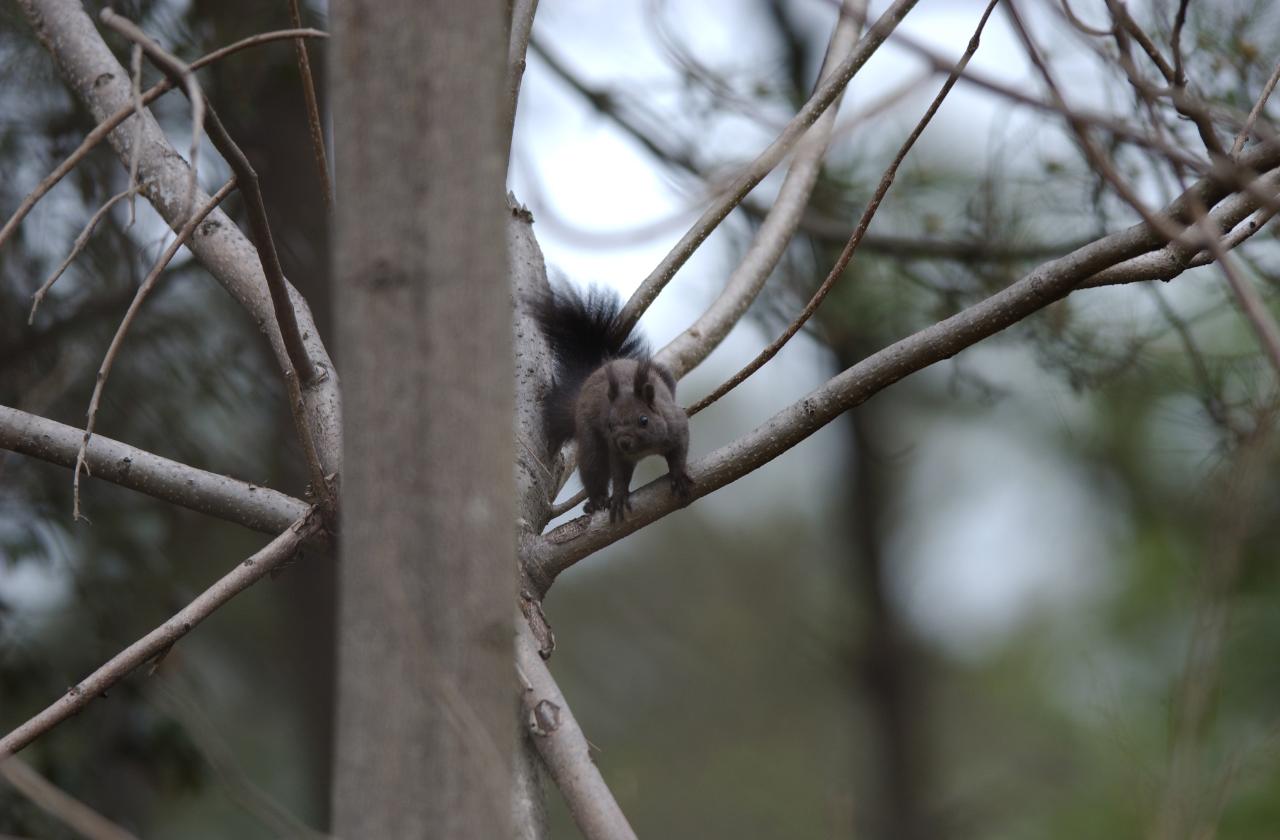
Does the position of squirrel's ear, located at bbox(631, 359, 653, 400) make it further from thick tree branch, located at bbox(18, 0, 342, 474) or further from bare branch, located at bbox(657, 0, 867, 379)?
thick tree branch, located at bbox(18, 0, 342, 474)

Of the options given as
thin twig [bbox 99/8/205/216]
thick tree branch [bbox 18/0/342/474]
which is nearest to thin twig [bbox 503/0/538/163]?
thick tree branch [bbox 18/0/342/474]

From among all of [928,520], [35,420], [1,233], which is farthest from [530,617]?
[928,520]

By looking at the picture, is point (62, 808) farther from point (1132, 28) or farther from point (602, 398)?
point (602, 398)

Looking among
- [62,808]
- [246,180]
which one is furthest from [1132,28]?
[62,808]

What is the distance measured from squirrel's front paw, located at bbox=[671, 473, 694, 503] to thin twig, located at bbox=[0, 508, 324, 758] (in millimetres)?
573

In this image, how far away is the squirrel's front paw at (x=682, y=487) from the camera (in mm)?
1967

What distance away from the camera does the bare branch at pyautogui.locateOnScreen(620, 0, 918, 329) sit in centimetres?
185

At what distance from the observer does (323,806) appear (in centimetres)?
502

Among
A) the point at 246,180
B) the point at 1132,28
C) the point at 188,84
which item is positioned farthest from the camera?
the point at 246,180

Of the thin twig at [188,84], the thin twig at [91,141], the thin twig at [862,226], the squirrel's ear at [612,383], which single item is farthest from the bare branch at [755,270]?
the thin twig at [188,84]

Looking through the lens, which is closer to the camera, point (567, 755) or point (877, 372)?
point (567, 755)

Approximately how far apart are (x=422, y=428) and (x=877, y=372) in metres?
0.96

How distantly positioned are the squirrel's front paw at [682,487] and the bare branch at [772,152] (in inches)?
18.1

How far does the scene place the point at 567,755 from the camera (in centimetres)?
153
